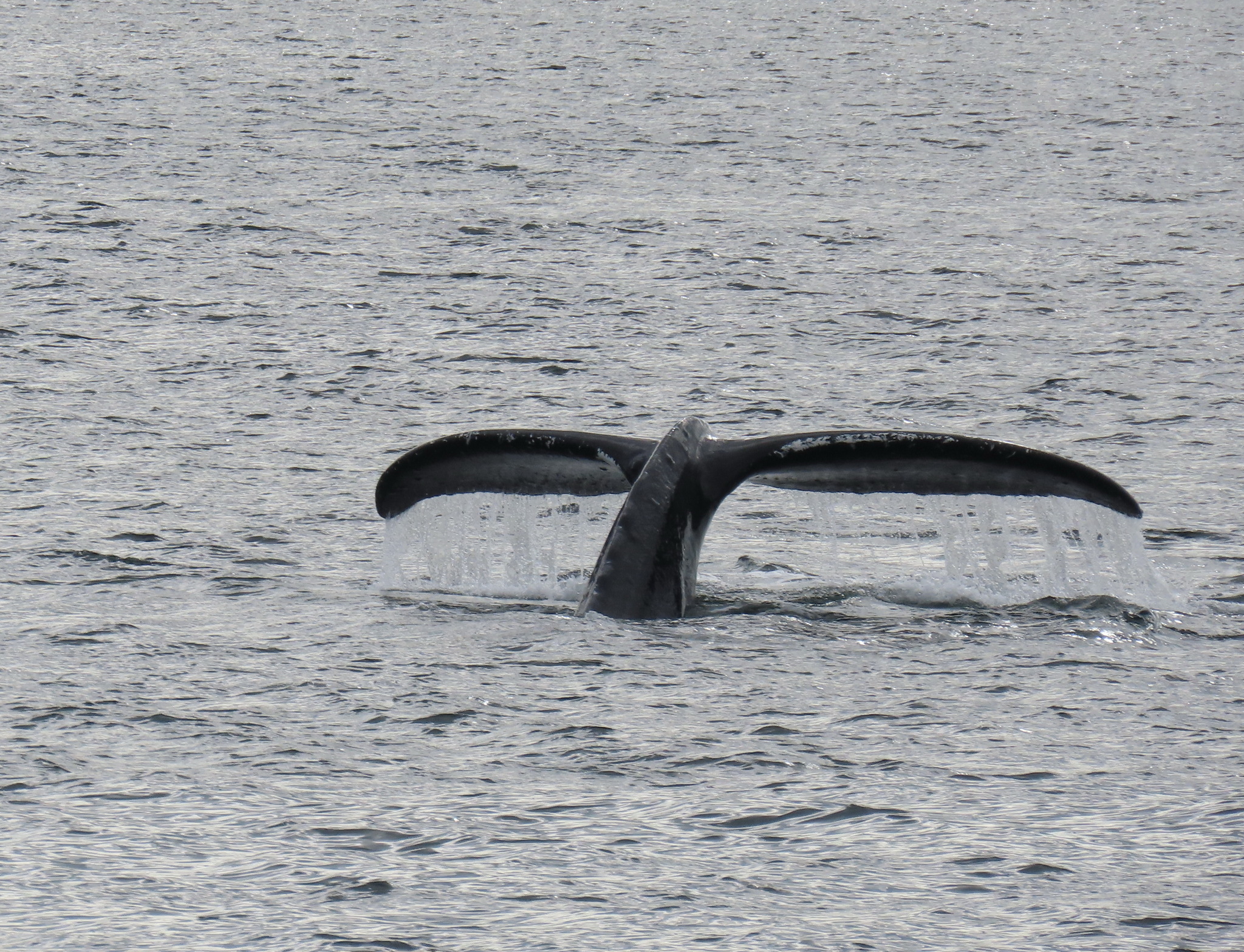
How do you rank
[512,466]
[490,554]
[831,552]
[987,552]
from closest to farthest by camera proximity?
[987,552] → [512,466] → [490,554] → [831,552]

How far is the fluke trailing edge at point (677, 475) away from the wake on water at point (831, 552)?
0.29 feet

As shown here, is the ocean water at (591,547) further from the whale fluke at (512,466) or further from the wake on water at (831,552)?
the whale fluke at (512,466)

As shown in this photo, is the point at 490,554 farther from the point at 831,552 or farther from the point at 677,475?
the point at 831,552

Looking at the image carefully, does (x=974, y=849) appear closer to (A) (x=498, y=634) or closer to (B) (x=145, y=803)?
(B) (x=145, y=803)

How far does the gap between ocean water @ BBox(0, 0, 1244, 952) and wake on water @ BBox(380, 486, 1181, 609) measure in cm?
6

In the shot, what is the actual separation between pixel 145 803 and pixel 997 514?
5372mm

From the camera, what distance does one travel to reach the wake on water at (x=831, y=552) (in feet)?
26.7

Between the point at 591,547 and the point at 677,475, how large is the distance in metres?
1.79

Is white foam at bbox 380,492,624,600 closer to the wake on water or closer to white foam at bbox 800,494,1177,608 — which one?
the wake on water

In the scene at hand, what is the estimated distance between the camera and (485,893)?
5312 millimetres

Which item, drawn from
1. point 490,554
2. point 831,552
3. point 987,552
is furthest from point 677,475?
point 831,552

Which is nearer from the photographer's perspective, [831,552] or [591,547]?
[831,552]

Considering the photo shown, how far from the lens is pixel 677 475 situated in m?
8.24

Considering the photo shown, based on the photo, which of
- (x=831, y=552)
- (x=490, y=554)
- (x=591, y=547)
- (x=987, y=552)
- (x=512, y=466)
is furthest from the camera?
(x=591, y=547)
